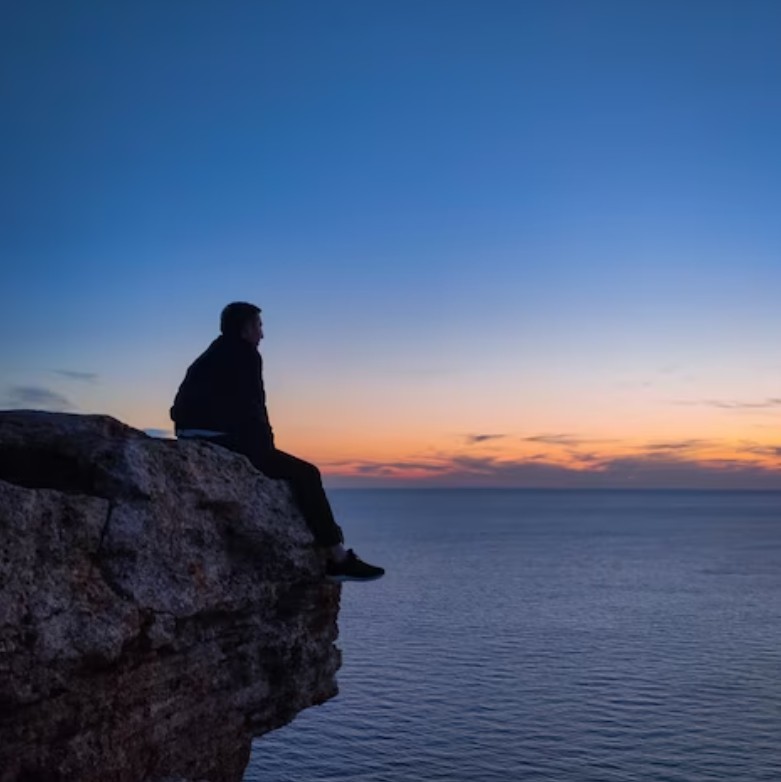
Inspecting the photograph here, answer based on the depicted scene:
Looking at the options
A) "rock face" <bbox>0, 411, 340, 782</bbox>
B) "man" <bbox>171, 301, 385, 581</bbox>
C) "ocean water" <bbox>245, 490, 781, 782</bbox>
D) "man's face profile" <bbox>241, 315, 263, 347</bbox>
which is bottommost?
"ocean water" <bbox>245, 490, 781, 782</bbox>

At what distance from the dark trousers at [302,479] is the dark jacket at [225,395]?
6.9 inches

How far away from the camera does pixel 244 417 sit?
1339 centimetres

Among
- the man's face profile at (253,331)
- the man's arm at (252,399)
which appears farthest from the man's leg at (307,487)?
the man's face profile at (253,331)

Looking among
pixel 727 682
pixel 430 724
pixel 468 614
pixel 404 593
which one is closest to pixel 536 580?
pixel 404 593

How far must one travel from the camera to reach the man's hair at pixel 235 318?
1354 centimetres

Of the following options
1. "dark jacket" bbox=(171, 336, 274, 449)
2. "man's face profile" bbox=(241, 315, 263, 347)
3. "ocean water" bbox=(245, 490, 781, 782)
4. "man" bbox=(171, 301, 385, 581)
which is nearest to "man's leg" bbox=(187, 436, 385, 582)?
"man" bbox=(171, 301, 385, 581)

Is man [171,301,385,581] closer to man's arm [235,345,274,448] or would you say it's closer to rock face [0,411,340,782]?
man's arm [235,345,274,448]

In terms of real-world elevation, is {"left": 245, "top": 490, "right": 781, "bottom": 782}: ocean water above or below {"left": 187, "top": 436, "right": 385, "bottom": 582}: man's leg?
below

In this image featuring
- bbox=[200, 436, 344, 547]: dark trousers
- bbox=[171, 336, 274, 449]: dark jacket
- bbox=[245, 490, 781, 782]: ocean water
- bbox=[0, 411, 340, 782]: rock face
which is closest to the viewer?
bbox=[0, 411, 340, 782]: rock face

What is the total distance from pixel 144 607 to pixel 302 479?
340cm

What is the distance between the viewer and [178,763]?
11.3 m

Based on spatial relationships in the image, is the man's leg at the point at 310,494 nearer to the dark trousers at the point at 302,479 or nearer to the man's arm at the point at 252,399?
the dark trousers at the point at 302,479

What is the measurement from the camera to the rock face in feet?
30.7

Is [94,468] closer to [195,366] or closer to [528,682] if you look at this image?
[195,366]
